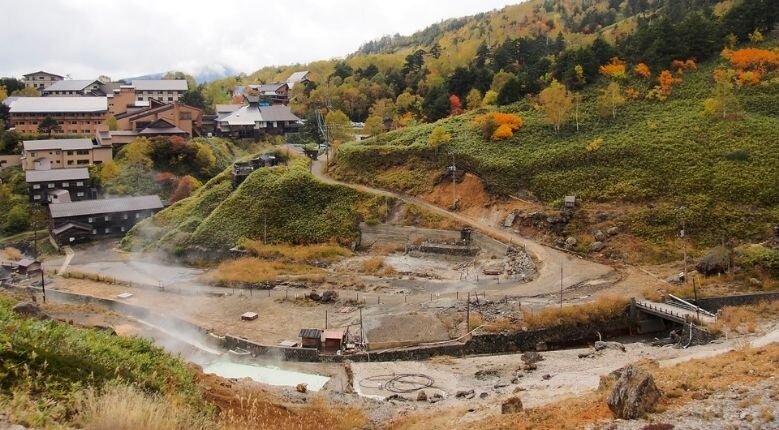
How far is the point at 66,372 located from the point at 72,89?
260ft

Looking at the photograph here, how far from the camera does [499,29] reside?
323 ft

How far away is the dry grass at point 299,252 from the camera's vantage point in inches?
1476

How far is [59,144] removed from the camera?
181 feet

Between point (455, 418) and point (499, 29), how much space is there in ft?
300

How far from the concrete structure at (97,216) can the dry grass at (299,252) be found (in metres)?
15.7

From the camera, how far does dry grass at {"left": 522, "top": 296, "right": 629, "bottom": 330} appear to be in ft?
83.3

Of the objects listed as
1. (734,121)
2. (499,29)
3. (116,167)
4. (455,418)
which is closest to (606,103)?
(734,121)

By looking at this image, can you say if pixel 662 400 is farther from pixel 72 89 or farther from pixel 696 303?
pixel 72 89

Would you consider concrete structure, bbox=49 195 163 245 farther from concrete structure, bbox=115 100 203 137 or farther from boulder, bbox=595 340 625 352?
boulder, bbox=595 340 625 352

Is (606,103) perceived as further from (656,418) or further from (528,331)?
(656,418)

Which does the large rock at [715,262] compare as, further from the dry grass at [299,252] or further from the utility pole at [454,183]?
the dry grass at [299,252]

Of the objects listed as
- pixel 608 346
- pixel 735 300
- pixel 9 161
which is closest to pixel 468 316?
pixel 608 346

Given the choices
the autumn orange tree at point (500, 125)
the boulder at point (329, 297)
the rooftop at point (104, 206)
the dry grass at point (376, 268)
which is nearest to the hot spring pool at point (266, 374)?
the boulder at point (329, 297)

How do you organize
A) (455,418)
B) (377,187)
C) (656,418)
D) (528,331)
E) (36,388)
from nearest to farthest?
(36,388), (656,418), (455,418), (528,331), (377,187)
